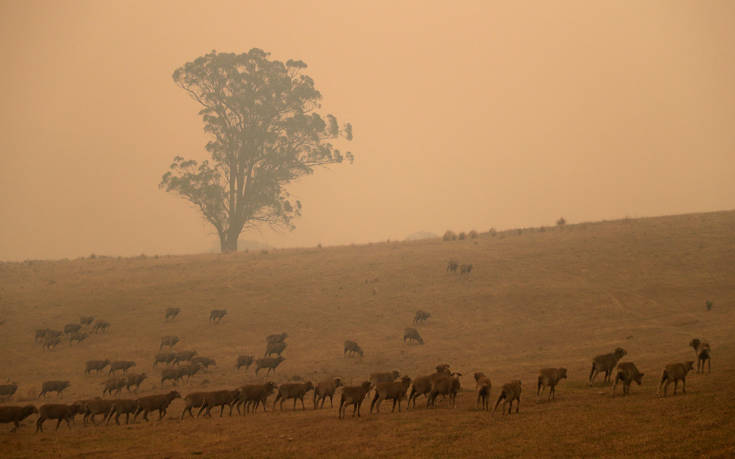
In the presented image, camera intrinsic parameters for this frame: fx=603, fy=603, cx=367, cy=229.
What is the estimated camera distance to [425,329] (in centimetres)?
3138

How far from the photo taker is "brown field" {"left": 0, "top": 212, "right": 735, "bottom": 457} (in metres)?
15.0

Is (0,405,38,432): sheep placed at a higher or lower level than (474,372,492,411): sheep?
lower

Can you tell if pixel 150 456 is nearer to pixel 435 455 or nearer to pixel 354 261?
pixel 435 455

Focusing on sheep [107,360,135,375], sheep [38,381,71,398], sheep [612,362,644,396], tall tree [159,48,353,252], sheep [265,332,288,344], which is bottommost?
sheep [38,381,71,398]

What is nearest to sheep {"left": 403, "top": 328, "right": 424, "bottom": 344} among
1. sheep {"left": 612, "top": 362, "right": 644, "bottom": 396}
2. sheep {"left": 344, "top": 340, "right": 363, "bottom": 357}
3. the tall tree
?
sheep {"left": 344, "top": 340, "right": 363, "bottom": 357}

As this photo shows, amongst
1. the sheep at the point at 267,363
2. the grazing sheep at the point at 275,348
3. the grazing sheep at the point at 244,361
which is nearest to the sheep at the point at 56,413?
the grazing sheep at the point at 244,361

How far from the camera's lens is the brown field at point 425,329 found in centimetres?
1501

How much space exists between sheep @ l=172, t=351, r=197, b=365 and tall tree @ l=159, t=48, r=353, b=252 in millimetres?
38376

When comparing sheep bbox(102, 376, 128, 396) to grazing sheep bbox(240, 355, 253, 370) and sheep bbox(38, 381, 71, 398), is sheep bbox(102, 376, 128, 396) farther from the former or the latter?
grazing sheep bbox(240, 355, 253, 370)

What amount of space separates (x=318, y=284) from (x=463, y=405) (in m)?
21.1

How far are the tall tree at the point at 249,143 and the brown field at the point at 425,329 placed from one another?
49.5 feet

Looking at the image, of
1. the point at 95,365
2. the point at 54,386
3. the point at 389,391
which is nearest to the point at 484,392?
the point at 389,391

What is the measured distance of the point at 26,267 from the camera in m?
49.1

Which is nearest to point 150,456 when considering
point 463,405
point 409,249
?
point 463,405
